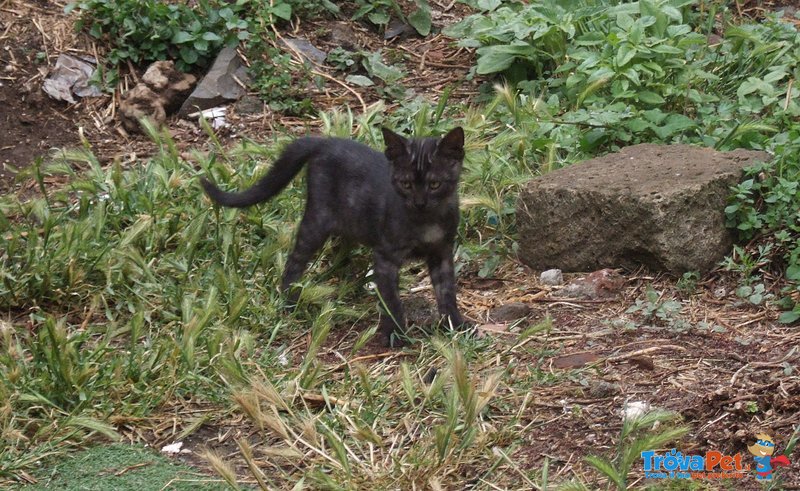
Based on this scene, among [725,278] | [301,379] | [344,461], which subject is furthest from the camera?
[725,278]

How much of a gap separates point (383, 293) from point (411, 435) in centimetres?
126

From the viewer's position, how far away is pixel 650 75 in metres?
7.13

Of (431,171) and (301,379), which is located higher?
(431,171)

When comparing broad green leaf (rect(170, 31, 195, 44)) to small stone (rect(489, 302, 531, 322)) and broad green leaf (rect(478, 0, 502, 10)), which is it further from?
small stone (rect(489, 302, 531, 322))

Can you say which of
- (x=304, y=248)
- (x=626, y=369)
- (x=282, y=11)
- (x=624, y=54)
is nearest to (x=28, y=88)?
(x=282, y=11)

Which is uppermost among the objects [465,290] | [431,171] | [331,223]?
[431,171]

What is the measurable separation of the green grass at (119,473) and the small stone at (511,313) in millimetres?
1924

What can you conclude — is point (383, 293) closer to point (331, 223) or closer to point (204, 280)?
point (331, 223)

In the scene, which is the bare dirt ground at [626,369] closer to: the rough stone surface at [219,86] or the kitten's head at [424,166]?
the kitten's head at [424,166]

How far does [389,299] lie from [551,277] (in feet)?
3.38

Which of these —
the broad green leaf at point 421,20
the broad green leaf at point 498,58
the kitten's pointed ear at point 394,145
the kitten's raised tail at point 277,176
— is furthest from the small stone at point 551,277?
the broad green leaf at point 421,20

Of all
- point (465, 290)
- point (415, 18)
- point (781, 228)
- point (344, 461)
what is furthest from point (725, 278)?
point (415, 18)

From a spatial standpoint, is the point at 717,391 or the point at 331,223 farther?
A: the point at 331,223

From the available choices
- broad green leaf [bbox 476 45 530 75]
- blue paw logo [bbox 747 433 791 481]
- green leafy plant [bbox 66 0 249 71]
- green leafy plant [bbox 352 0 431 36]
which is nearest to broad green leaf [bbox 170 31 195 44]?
green leafy plant [bbox 66 0 249 71]
